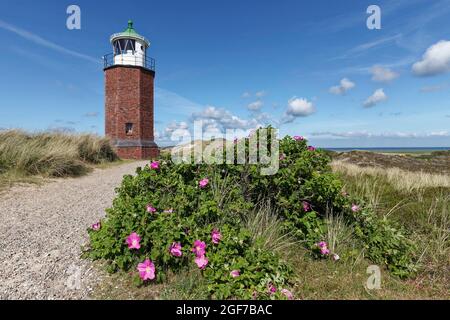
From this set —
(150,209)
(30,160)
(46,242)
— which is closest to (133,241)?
(150,209)

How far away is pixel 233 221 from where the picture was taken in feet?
8.89

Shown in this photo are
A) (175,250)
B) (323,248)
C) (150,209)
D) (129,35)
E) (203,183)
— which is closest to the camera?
(175,250)

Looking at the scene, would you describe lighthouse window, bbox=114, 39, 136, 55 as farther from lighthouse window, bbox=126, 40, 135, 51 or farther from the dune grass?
the dune grass

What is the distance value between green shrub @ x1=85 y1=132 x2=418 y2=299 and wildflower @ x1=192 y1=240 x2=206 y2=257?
0.08 meters

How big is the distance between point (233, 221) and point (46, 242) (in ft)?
7.94

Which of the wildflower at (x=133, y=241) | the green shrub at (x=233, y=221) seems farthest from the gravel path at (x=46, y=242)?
the wildflower at (x=133, y=241)

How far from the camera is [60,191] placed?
629 cm

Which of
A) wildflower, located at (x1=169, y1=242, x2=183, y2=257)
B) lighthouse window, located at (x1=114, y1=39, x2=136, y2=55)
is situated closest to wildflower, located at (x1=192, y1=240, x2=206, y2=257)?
wildflower, located at (x1=169, y1=242, x2=183, y2=257)

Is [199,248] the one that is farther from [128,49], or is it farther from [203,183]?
[128,49]

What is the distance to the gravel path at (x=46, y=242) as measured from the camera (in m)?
2.21

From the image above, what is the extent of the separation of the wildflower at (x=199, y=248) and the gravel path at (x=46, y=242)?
950mm

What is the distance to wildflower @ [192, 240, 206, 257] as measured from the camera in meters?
2.25
